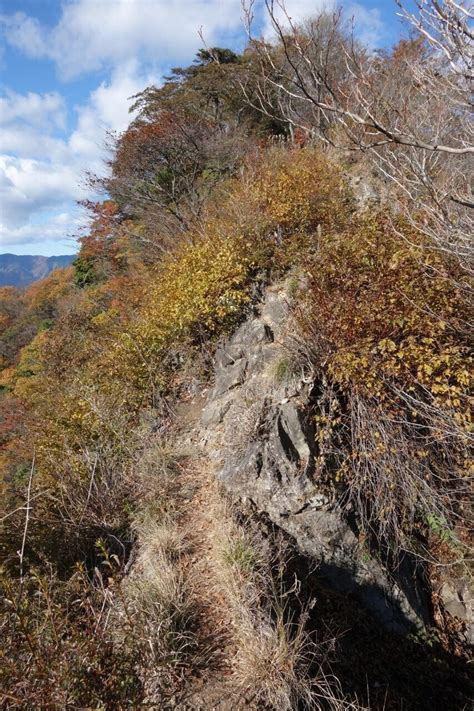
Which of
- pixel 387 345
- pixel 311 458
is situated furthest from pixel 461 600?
pixel 387 345

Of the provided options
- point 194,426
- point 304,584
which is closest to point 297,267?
point 194,426

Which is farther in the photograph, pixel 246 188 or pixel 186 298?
pixel 246 188

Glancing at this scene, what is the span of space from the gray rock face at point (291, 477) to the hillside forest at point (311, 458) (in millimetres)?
64

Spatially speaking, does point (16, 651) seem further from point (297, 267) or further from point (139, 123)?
point (139, 123)

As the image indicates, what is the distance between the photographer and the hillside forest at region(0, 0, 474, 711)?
227 centimetres

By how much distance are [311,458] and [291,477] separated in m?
0.32

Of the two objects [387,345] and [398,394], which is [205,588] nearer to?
[398,394]

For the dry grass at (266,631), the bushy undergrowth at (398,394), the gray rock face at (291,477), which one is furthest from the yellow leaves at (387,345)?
the dry grass at (266,631)

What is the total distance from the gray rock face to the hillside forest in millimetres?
64

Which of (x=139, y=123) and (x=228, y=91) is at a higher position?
(x=228, y=91)

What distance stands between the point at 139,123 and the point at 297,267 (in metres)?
7.89

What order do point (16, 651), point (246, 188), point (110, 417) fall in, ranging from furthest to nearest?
point (246, 188) → point (110, 417) → point (16, 651)

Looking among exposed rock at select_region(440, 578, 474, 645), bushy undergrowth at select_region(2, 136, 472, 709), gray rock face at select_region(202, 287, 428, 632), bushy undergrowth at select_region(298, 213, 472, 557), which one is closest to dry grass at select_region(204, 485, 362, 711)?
bushy undergrowth at select_region(2, 136, 472, 709)

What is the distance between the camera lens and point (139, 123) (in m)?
11.1
